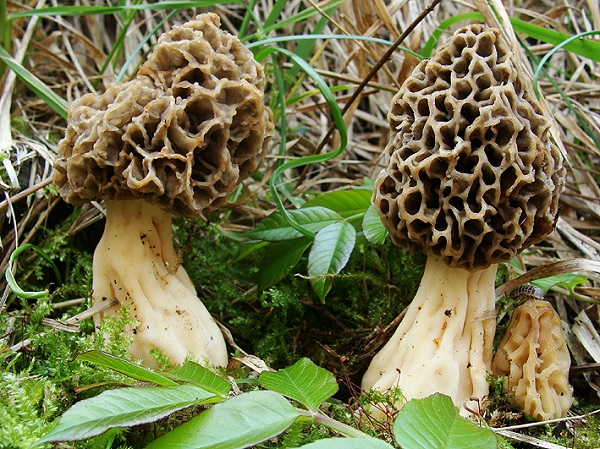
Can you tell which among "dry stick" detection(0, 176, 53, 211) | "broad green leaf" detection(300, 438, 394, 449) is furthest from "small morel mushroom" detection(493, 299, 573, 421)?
"dry stick" detection(0, 176, 53, 211)

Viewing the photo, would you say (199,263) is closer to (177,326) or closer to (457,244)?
(177,326)

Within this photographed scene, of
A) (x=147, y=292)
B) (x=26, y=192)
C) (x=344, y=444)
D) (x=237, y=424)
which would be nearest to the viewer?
(x=344, y=444)

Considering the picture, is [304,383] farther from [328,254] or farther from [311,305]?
[311,305]

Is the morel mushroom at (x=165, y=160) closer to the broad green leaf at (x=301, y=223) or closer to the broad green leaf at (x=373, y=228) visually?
the broad green leaf at (x=301, y=223)

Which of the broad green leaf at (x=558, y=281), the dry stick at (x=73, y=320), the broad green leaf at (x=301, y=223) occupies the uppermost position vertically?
the broad green leaf at (x=301, y=223)

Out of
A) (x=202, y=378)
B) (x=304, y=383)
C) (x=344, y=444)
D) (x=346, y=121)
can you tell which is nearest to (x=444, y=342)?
(x=304, y=383)

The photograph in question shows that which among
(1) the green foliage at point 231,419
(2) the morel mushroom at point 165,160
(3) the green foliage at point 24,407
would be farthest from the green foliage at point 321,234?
(3) the green foliage at point 24,407
